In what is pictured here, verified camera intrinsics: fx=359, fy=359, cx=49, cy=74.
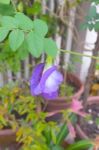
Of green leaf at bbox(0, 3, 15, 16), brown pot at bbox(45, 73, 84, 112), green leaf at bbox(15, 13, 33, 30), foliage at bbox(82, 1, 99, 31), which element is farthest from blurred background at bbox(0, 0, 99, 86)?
green leaf at bbox(15, 13, 33, 30)

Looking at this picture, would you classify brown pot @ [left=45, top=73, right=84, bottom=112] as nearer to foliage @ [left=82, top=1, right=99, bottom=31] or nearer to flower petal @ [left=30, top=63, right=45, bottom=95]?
foliage @ [left=82, top=1, right=99, bottom=31]

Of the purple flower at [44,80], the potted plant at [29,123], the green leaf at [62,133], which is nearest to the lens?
the purple flower at [44,80]

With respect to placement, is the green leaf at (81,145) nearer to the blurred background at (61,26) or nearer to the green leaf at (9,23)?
the blurred background at (61,26)

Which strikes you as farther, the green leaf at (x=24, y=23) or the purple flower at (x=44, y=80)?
the purple flower at (x=44, y=80)

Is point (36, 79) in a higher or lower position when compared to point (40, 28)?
lower

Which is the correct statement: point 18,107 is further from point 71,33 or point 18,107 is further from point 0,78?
point 71,33

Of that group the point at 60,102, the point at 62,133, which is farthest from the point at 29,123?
the point at 60,102

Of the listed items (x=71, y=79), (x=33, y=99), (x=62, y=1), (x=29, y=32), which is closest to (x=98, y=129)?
(x=71, y=79)

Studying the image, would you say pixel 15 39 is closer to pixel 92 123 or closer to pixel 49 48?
pixel 49 48

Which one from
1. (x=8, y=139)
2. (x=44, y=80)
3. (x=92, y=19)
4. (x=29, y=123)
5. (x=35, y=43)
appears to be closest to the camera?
(x=35, y=43)

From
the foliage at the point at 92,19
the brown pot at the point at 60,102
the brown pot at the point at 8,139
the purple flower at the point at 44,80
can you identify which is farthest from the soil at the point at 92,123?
the purple flower at the point at 44,80
